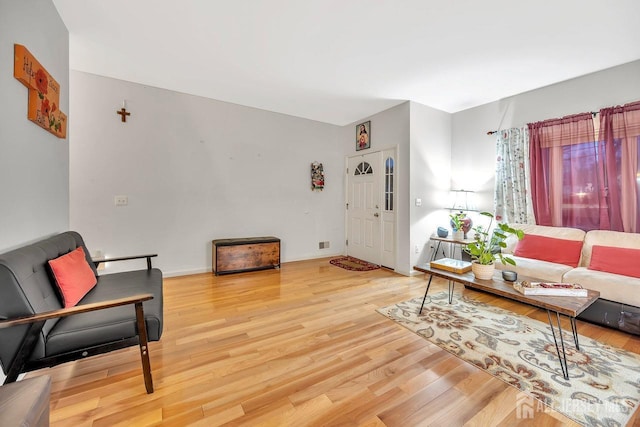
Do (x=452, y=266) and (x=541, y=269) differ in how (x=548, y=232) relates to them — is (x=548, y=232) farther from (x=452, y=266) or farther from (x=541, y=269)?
(x=452, y=266)

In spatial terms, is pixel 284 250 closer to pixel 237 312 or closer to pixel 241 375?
pixel 237 312

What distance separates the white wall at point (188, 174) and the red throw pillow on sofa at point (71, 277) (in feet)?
5.84

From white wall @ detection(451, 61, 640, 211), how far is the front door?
1.30 meters

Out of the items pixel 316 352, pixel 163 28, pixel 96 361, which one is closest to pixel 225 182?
pixel 163 28

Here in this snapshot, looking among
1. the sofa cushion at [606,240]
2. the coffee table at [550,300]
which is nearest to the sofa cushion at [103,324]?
the coffee table at [550,300]

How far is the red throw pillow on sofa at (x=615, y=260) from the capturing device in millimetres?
2461

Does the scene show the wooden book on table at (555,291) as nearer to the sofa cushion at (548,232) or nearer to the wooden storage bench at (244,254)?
the sofa cushion at (548,232)

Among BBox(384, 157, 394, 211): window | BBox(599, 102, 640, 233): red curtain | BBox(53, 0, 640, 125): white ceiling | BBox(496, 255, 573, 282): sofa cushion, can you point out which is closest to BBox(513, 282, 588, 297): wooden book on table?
BBox(496, 255, 573, 282): sofa cushion

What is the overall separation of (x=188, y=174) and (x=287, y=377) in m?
3.27

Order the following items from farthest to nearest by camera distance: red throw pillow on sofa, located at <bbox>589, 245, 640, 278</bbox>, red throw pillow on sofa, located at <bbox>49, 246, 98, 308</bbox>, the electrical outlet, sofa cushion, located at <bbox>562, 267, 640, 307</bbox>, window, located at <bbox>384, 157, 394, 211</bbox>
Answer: window, located at <bbox>384, 157, 394, 211</bbox>, the electrical outlet, red throw pillow on sofa, located at <bbox>589, 245, 640, 278</bbox>, sofa cushion, located at <bbox>562, 267, 640, 307</bbox>, red throw pillow on sofa, located at <bbox>49, 246, 98, 308</bbox>

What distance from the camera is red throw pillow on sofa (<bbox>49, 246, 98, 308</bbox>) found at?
63.7 inches

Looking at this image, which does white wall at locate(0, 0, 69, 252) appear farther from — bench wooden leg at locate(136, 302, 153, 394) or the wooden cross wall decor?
the wooden cross wall decor

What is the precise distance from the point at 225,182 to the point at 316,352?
3.09m

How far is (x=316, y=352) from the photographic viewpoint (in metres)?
2.01
